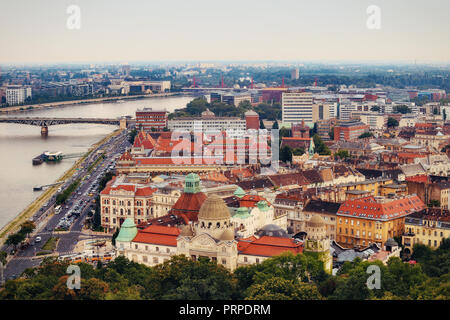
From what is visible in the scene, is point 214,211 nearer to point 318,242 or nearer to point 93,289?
point 318,242

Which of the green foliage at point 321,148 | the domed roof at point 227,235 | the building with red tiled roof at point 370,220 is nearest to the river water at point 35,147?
the domed roof at point 227,235

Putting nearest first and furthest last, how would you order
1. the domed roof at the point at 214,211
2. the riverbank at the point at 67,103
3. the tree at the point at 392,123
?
1. the domed roof at the point at 214,211
2. the tree at the point at 392,123
3. the riverbank at the point at 67,103

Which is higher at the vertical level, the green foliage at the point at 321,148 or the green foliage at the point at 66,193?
the green foliage at the point at 321,148

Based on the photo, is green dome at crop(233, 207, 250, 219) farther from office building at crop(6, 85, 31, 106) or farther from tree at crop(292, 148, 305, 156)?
office building at crop(6, 85, 31, 106)

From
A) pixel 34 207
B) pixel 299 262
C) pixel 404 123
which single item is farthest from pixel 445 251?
pixel 404 123

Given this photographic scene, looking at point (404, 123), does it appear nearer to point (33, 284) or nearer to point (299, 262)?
point (299, 262)

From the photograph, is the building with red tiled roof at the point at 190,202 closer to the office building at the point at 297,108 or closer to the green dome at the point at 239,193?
the green dome at the point at 239,193

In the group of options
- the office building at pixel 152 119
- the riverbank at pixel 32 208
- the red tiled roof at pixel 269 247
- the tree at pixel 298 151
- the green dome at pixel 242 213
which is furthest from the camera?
the office building at pixel 152 119
